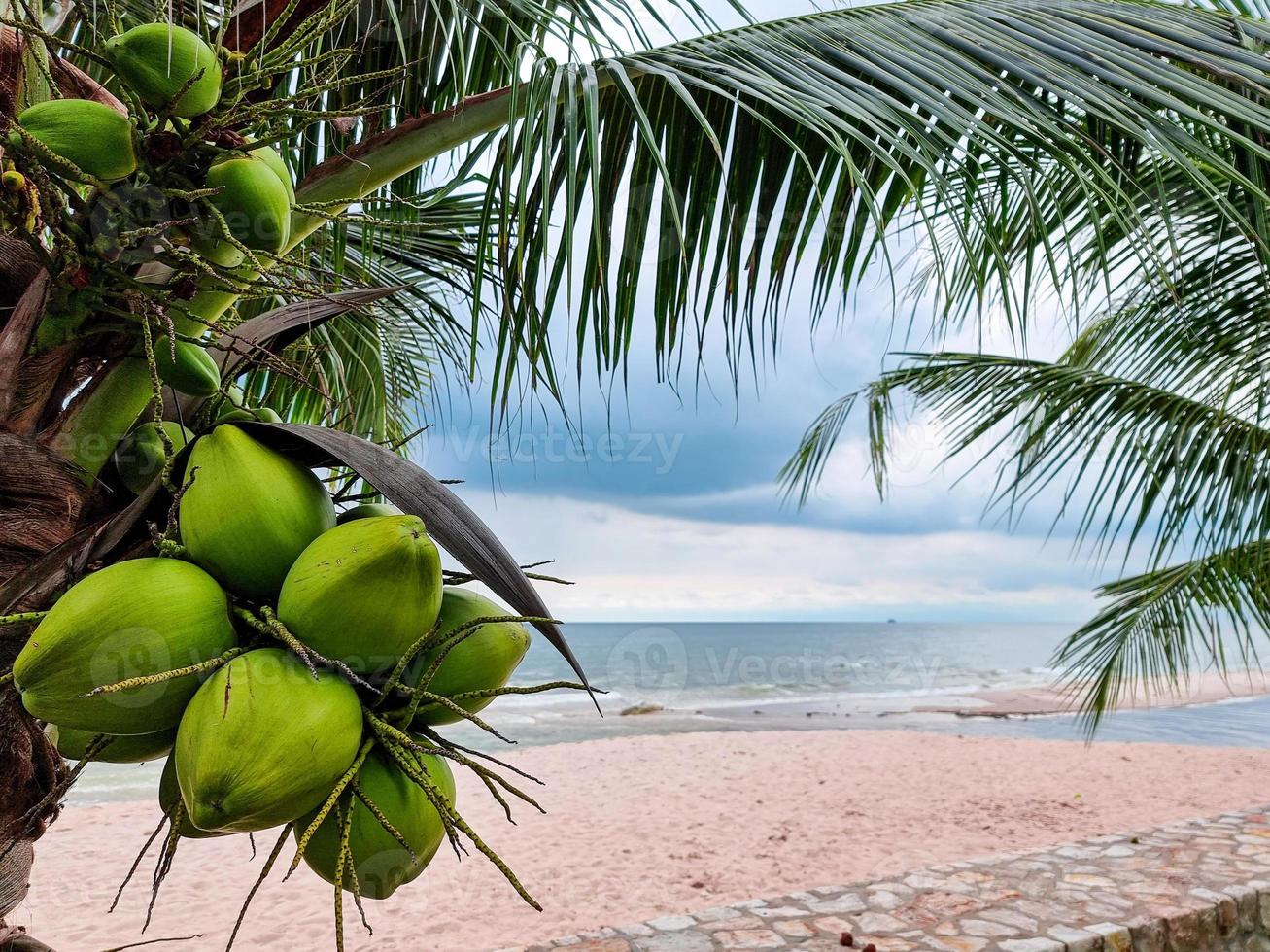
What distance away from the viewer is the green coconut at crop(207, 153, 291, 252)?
2.20 feet

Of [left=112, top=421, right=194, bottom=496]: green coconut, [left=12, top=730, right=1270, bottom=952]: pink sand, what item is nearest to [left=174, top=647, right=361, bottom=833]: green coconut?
[left=112, top=421, right=194, bottom=496]: green coconut

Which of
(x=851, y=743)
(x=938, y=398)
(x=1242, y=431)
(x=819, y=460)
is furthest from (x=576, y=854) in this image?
(x=851, y=743)

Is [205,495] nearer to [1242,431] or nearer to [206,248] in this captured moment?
[206,248]

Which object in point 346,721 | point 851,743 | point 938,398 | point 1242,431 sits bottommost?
point 851,743

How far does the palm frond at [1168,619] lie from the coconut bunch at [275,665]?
5.26m

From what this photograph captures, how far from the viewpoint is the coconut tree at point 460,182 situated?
2.24 ft

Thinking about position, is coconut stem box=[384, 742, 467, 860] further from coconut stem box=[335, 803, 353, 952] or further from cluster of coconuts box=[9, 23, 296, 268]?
cluster of coconuts box=[9, 23, 296, 268]

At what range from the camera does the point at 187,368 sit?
2.47 ft

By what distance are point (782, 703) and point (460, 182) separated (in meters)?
25.2

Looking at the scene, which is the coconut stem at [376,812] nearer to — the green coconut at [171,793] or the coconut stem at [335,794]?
the coconut stem at [335,794]

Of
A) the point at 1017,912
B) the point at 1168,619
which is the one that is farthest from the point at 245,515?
the point at 1168,619

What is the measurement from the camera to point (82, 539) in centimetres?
68

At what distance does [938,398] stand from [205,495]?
556 cm

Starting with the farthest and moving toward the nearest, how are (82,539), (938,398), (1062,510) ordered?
A: 1. (938,398)
2. (1062,510)
3. (82,539)
